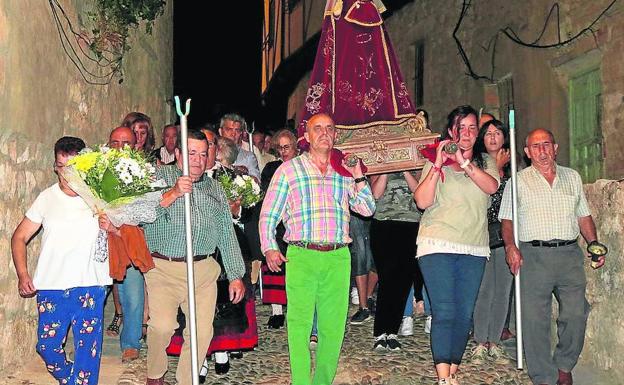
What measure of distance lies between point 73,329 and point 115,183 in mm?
980

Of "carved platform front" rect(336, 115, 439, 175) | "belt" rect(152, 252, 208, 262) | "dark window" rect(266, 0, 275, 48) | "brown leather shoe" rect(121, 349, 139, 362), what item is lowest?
"brown leather shoe" rect(121, 349, 139, 362)

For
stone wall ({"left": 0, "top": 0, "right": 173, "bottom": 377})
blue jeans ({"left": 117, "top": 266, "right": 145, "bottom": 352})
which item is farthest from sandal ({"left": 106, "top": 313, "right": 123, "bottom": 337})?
stone wall ({"left": 0, "top": 0, "right": 173, "bottom": 377})

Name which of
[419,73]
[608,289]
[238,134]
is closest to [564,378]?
[608,289]

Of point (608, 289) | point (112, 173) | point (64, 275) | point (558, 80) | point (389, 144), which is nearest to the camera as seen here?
point (112, 173)

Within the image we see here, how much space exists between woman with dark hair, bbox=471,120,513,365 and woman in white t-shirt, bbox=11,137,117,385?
328 cm

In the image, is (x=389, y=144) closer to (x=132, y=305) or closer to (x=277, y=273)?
(x=277, y=273)

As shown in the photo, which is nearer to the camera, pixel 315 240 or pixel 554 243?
pixel 315 240

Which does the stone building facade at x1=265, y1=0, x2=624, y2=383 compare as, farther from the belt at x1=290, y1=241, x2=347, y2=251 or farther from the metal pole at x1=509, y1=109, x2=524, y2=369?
the belt at x1=290, y1=241, x2=347, y2=251

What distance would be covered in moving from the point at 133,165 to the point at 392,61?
297 cm

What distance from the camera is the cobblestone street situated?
6531 mm

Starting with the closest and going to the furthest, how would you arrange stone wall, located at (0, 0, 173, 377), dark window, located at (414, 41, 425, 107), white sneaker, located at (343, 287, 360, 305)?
stone wall, located at (0, 0, 173, 377) → white sneaker, located at (343, 287, 360, 305) → dark window, located at (414, 41, 425, 107)

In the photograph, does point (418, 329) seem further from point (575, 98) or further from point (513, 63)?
point (513, 63)

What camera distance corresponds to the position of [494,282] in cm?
729

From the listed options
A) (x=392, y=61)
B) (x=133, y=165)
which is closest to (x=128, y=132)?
(x=133, y=165)
